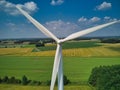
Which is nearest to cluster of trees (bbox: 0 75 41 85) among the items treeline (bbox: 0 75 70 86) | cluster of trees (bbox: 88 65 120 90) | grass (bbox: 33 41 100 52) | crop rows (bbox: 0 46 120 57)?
treeline (bbox: 0 75 70 86)

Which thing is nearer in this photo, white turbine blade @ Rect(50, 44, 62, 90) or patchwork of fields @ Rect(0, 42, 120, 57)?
white turbine blade @ Rect(50, 44, 62, 90)

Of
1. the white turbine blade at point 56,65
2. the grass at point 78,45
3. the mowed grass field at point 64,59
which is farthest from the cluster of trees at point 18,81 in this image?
the white turbine blade at point 56,65

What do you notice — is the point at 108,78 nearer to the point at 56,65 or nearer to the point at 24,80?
the point at 56,65

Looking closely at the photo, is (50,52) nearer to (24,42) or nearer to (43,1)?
(24,42)

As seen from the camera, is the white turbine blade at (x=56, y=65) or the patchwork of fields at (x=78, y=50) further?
the patchwork of fields at (x=78, y=50)

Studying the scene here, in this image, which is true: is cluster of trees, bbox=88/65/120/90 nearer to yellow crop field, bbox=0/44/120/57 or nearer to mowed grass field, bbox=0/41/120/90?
mowed grass field, bbox=0/41/120/90

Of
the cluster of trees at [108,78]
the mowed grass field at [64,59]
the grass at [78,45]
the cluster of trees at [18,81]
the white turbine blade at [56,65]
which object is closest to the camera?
the white turbine blade at [56,65]

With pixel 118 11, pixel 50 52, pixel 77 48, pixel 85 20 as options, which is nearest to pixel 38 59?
pixel 50 52

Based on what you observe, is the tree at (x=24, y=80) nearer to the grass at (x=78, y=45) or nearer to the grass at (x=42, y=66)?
the grass at (x=42, y=66)
